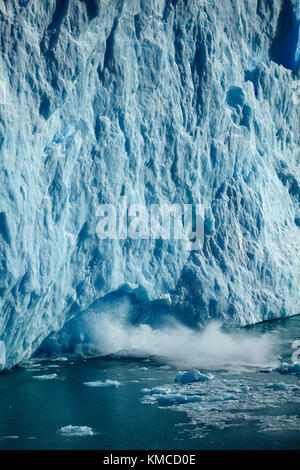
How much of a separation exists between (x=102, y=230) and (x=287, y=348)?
10.3ft

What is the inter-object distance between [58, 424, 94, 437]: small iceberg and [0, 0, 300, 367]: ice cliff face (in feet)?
5.90

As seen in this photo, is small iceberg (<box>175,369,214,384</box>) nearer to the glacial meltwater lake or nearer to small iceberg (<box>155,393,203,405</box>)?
the glacial meltwater lake

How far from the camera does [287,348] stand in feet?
33.1

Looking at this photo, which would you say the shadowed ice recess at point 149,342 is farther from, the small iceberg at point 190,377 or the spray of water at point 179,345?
the small iceberg at point 190,377

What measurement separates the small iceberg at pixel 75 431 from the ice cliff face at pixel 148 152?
180 cm

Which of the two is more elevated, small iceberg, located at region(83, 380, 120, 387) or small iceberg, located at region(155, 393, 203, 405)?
small iceberg, located at region(83, 380, 120, 387)

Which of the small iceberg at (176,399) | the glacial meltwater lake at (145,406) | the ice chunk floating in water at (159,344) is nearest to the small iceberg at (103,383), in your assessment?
the glacial meltwater lake at (145,406)

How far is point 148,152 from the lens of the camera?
9.86 meters

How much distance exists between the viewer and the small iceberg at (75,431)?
6.38 meters

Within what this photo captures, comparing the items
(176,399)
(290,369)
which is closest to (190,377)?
(176,399)

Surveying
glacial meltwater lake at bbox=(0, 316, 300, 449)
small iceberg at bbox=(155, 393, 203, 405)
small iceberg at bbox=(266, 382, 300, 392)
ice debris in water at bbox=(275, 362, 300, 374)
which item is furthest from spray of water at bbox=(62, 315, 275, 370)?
small iceberg at bbox=(155, 393, 203, 405)

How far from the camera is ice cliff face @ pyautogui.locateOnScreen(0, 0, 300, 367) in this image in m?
7.88
